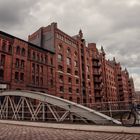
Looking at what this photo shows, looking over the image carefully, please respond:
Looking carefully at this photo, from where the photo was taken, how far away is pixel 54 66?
44.5 metres

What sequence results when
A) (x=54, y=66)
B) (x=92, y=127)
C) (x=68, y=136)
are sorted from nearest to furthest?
(x=68, y=136) < (x=92, y=127) < (x=54, y=66)

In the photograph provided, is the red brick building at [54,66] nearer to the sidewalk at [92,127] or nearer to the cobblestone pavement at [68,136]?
the sidewalk at [92,127]

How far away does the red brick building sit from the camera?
34.4 metres

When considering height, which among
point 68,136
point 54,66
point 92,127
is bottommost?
point 68,136

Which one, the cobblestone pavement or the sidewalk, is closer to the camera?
the cobblestone pavement

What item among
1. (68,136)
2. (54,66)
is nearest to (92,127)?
(68,136)

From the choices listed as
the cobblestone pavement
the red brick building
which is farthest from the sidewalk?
the red brick building

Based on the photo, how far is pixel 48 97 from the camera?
1581cm

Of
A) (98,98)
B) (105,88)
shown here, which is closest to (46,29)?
(98,98)

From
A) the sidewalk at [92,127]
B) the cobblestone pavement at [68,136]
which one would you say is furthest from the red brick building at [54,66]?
the cobblestone pavement at [68,136]

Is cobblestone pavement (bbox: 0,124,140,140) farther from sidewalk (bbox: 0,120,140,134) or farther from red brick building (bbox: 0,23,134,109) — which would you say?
red brick building (bbox: 0,23,134,109)

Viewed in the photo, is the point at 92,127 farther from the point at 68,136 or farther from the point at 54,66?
the point at 54,66

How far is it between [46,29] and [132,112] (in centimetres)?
4058

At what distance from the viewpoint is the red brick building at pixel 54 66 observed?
34.4 meters
